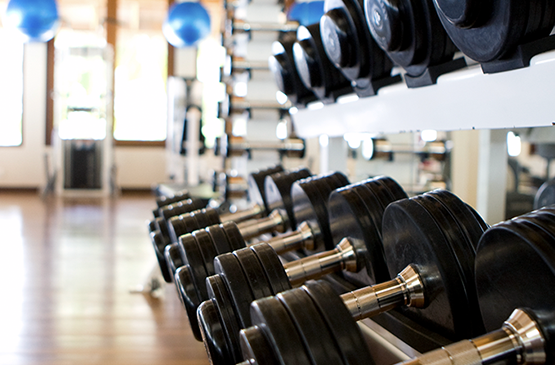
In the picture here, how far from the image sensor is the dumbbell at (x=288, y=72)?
1.50 m

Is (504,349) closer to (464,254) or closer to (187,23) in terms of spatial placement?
(464,254)

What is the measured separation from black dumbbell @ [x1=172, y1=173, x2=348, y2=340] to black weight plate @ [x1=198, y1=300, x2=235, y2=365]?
18cm

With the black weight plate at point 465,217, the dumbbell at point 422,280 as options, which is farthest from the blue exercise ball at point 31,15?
the black weight plate at point 465,217

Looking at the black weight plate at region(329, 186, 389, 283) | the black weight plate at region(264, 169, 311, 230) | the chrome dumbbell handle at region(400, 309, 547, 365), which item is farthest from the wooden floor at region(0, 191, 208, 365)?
the chrome dumbbell handle at region(400, 309, 547, 365)

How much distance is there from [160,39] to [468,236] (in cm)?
821

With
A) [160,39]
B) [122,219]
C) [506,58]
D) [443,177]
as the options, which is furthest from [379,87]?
[160,39]

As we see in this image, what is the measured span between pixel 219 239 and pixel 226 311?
272 millimetres

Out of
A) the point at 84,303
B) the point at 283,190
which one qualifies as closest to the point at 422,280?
the point at 283,190

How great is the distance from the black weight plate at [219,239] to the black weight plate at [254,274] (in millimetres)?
208

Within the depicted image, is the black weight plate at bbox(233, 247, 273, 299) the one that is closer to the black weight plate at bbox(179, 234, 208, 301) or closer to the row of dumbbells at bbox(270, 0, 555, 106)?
the black weight plate at bbox(179, 234, 208, 301)

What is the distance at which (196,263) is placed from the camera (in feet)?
3.19

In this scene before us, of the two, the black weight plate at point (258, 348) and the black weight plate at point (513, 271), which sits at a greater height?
the black weight plate at point (513, 271)

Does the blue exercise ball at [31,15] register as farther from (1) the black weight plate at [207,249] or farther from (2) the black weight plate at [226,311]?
(2) the black weight plate at [226,311]

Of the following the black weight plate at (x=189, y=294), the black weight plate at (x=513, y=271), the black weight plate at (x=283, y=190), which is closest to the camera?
the black weight plate at (x=513, y=271)
